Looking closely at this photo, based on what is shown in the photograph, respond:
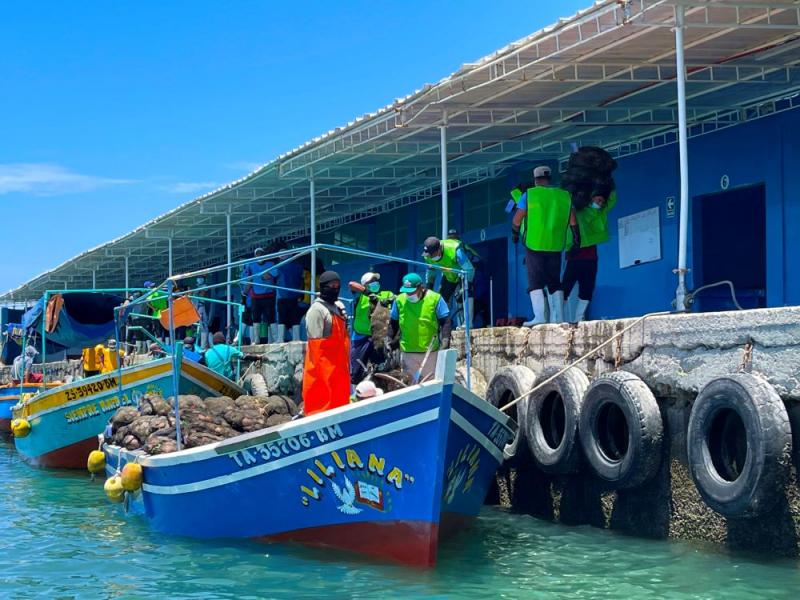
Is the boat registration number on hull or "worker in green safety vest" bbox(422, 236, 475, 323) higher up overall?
"worker in green safety vest" bbox(422, 236, 475, 323)

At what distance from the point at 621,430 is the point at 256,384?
852 centimetres

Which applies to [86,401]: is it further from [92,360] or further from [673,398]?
[673,398]

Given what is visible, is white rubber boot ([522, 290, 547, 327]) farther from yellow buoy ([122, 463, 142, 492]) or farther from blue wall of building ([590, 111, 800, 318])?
yellow buoy ([122, 463, 142, 492])

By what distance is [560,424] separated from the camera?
9.71m

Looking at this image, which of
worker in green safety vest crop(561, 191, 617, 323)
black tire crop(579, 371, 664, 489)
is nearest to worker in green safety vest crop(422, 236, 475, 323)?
worker in green safety vest crop(561, 191, 617, 323)

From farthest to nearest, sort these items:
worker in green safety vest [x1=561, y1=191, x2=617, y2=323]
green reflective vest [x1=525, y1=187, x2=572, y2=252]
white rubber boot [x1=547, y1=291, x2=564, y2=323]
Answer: worker in green safety vest [x1=561, y1=191, x2=617, y2=323], white rubber boot [x1=547, y1=291, x2=564, y2=323], green reflective vest [x1=525, y1=187, x2=572, y2=252]

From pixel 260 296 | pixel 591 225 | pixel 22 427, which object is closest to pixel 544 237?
pixel 591 225

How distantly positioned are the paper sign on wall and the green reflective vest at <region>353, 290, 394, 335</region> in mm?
4032

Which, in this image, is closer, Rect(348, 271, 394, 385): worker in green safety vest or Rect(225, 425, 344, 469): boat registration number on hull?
Rect(225, 425, 344, 469): boat registration number on hull

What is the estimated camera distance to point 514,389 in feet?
33.5

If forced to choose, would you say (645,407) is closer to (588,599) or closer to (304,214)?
(588,599)

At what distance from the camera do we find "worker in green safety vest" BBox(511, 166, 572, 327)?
11.0m

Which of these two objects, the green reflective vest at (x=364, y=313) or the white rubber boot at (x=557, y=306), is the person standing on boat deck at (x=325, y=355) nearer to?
the white rubber boot at (x=557, y=306)

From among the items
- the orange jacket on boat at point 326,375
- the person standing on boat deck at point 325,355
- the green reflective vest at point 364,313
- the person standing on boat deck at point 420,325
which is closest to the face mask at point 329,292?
the person standing on boat deck at point 325,355
